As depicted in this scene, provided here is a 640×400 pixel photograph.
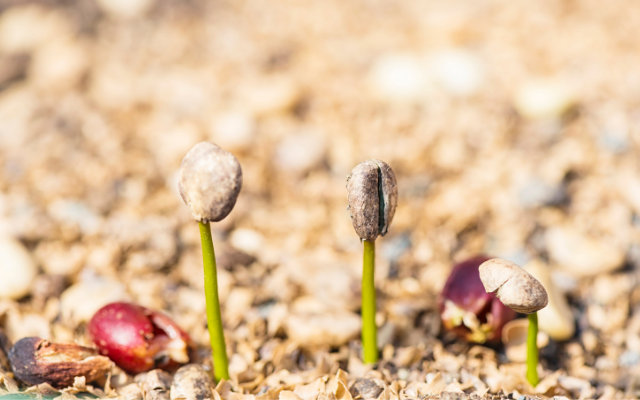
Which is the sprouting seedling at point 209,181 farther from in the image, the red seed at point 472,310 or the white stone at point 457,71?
the white stone at point 457,71

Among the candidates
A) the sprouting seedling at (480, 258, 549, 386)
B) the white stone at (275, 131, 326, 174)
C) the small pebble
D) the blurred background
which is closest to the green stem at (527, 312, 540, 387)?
the sprouting seedling at (480, 258, 549, 386)

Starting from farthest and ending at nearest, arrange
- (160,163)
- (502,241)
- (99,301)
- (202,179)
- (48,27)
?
(48,27), (160,163), (502,241), (99,301), (202,179)

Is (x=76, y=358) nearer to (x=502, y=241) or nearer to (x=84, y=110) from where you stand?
(x=502, y=241)

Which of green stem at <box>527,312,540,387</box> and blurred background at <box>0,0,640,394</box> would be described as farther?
blurred background at <box>0,0,640,394</box>

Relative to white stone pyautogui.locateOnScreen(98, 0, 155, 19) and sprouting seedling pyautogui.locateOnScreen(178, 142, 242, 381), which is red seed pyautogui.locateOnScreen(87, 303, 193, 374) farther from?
white stone pyautogui.locateOnScreen(98, 0, 155, 19)

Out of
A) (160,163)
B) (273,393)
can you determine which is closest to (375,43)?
(160,163)

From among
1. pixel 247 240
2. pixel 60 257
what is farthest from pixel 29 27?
pixel 247 240

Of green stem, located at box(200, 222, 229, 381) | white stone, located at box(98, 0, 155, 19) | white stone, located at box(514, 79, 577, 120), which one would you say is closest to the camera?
green stem, located at box(200, 222, 229, 381)
